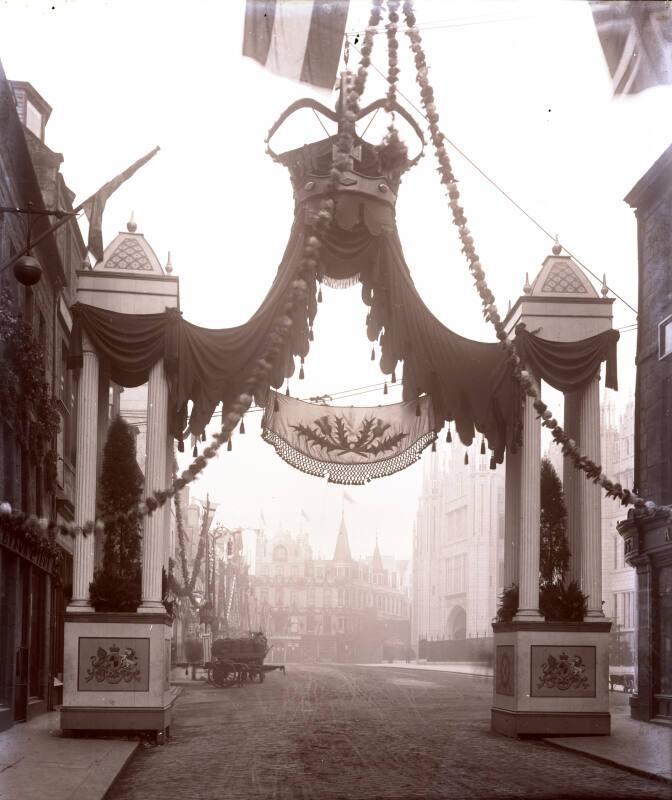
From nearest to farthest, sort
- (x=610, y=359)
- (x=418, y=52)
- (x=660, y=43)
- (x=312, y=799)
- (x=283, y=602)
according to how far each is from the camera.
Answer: (x=312, y=799) → (x=660, y=43) → (x=418, y=52) → (x=610, y=359) → (x=283, y=602)

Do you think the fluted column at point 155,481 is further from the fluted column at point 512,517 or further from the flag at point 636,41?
the flag at point 636,41

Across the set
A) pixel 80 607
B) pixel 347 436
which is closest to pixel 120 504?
pixel 80 607

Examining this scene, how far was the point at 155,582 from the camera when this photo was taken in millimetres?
14664

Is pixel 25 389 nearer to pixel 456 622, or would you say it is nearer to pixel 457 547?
pixel 457 547

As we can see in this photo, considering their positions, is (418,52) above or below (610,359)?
above

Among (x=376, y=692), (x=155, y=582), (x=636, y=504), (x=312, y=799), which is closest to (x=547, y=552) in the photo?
(x=636, y=504)

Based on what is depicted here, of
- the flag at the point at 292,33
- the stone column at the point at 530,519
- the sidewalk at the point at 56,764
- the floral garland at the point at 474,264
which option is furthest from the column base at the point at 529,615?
the flag at the point at 292,33

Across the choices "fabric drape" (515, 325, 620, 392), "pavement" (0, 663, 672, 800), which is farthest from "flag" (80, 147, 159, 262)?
"pavement" (0, 663, 672, 800)

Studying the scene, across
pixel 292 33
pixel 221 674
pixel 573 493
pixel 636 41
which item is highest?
pixel 292 33

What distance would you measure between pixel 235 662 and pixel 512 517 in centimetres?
1660

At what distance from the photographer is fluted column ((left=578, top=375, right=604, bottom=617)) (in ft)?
51.2

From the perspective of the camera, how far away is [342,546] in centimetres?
11700

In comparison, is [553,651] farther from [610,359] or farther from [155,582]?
[155,582]

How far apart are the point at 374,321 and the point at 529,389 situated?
2.77 meters
